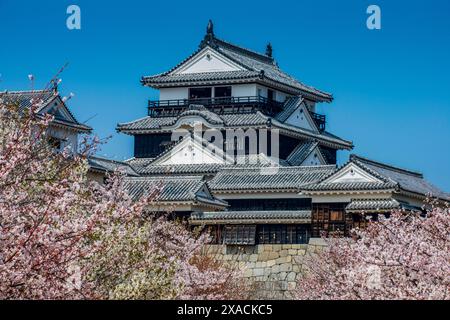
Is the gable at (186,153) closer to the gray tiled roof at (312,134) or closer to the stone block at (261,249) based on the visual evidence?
the gray tiled roof at (312,134)

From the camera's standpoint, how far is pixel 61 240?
34.7 feet

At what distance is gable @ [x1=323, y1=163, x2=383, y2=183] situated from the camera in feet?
121

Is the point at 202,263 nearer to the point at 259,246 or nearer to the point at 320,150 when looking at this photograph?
the point at 259,246

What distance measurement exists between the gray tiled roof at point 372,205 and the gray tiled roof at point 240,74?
16043mm

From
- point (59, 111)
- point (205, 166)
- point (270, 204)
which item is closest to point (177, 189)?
point (270, 204)

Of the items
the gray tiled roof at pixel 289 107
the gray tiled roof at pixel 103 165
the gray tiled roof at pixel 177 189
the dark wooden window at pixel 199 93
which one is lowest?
the gray tiled roof at pixel 177 189

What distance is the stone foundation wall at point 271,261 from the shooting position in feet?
111

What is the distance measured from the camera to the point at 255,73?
50562 mm

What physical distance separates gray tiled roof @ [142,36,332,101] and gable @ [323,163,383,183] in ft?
46.6

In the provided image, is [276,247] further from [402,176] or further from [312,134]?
[312,134]

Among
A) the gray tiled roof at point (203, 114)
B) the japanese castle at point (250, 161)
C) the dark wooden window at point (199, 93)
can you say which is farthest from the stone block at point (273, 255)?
the dark wooden window at point (199, 93)

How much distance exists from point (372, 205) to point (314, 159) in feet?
50.0
